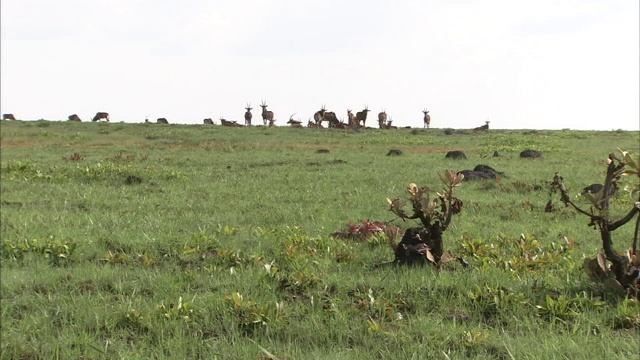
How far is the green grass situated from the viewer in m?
4.49

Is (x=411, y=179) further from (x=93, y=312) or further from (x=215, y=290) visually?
(x=93, y=312)

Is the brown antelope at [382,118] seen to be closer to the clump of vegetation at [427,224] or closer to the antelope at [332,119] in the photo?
the antelope at [332,119]

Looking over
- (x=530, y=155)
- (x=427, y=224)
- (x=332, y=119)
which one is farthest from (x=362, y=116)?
(x=427, y=224)

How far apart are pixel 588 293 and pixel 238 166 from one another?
48.0 ft

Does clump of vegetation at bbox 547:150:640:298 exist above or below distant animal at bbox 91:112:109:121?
below

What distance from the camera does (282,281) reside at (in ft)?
19.6

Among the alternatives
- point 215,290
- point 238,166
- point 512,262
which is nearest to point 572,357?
point 512,262

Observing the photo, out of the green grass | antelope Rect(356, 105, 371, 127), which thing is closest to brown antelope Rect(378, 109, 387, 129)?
antelope Rect(356, 105, 371, 127)

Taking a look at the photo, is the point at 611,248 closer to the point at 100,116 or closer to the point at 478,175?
the point at 478,175

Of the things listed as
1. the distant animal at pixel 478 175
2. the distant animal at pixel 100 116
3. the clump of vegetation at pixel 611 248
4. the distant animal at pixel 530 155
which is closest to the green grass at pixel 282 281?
the clump of vegetation at pixel 611 248

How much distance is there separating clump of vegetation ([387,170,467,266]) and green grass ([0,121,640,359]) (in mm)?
214

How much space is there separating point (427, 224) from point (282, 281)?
1.84m

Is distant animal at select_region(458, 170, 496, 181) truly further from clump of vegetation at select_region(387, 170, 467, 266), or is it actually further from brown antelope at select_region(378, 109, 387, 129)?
brown antelope at select_region(378, 109, 387, 129)

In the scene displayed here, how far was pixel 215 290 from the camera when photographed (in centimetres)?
586
